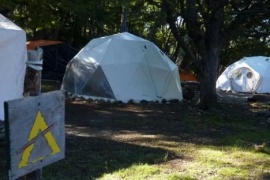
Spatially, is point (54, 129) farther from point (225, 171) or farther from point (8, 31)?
point (8, 31)

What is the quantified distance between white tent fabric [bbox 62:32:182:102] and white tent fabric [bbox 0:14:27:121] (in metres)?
8.78

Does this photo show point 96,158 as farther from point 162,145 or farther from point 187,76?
point 187,76

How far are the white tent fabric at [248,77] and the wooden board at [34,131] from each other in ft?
86.7

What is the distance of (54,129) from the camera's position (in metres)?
4.04

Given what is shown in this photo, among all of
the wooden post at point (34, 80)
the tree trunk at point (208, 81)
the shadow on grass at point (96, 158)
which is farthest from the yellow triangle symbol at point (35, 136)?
the tree trunk at point (208, 81)

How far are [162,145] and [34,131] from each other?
5338mm

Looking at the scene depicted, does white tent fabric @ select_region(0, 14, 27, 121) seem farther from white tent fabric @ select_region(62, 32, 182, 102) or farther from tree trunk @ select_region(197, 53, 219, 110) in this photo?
white tent fabric @ select_region(62, 32, 182, 102)

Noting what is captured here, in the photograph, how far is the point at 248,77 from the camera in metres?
30.4

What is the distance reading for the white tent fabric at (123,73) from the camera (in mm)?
17562

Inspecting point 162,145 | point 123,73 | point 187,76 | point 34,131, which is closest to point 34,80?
point 34,131

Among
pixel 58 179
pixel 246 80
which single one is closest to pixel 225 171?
pixel 58 179

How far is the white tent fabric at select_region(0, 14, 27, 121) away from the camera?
26.9 ft

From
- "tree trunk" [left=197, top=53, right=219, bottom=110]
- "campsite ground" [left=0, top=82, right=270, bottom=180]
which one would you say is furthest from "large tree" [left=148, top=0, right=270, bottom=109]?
"campsite ground" [left=0, top=82, right=270, bottom=180]

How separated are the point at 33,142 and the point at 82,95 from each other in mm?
14081
